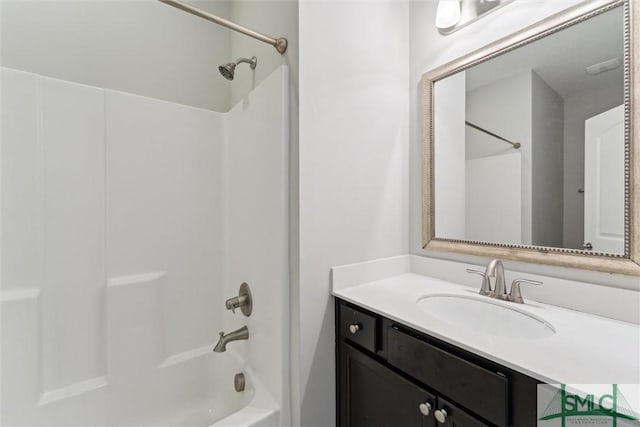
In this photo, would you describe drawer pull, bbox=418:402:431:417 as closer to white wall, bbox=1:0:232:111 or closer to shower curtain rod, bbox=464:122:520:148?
shower curtain rod, bbox=464:122:520:148

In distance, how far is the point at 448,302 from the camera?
1.13 m

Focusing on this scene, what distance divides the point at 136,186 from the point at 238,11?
1.16 meters

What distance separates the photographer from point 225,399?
151 cm

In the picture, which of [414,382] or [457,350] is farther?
[414,382]

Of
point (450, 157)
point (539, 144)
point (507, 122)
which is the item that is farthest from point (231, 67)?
point (539, 144)

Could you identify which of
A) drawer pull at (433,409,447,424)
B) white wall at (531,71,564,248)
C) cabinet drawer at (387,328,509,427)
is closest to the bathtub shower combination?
cabinet drawer at (387,328,509,427)

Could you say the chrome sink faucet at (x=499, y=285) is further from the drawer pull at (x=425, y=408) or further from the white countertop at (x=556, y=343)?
the drawer pull at (x=425, y=408)

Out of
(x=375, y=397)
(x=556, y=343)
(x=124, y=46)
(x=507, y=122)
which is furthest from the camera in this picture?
(x=124, y=46)

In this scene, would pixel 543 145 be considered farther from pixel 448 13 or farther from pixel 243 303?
pixel 243 303

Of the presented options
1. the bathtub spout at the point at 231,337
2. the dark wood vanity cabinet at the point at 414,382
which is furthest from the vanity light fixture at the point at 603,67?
the bathtub spout at the point at 231,337

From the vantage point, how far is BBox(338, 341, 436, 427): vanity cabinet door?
855mm

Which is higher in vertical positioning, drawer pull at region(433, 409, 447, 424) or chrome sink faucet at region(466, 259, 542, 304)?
chrome sink faucet at region(466, 259, 542, 304)

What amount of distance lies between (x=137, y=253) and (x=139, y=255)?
1 cm

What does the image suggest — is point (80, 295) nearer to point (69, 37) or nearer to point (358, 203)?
point (69, 37)
